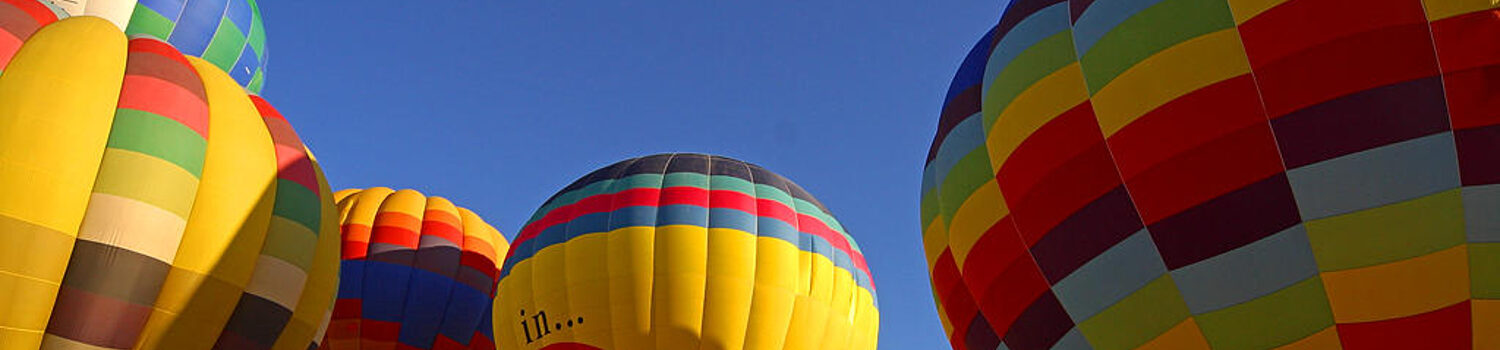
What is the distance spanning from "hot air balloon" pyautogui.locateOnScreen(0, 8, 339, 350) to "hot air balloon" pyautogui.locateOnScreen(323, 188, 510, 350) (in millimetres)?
4451

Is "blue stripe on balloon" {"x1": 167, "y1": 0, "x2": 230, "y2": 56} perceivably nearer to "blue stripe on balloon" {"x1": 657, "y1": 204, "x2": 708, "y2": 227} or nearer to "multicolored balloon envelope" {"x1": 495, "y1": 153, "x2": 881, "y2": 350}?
"multicolored balloon envelope" {"x1": 495, "y1": 153, "x2": 881, "y2": 350}

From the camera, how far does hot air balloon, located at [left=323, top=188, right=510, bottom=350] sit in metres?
12.1

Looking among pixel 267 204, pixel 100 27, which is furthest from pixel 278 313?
pixel 100 27

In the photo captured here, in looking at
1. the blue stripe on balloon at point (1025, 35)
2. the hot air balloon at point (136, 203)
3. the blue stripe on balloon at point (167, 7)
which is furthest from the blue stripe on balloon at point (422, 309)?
the blue stripe on balloon at point (1025, 35)

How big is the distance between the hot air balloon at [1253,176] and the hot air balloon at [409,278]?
7.65 metres

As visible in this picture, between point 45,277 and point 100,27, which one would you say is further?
point 100,27

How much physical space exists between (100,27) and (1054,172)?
5.93 m

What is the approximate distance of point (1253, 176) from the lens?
5207 mm

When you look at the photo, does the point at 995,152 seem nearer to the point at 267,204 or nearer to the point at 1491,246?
the point at 1491,246

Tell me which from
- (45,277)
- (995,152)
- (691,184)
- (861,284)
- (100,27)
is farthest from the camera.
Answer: (861,284)

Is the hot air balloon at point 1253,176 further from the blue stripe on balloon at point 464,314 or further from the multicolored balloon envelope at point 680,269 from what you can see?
the blue stripe on balloon at point 464,314

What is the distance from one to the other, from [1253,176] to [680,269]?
5.82m

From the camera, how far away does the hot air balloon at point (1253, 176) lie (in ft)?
15.9

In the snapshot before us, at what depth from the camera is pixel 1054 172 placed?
604 centimetres
